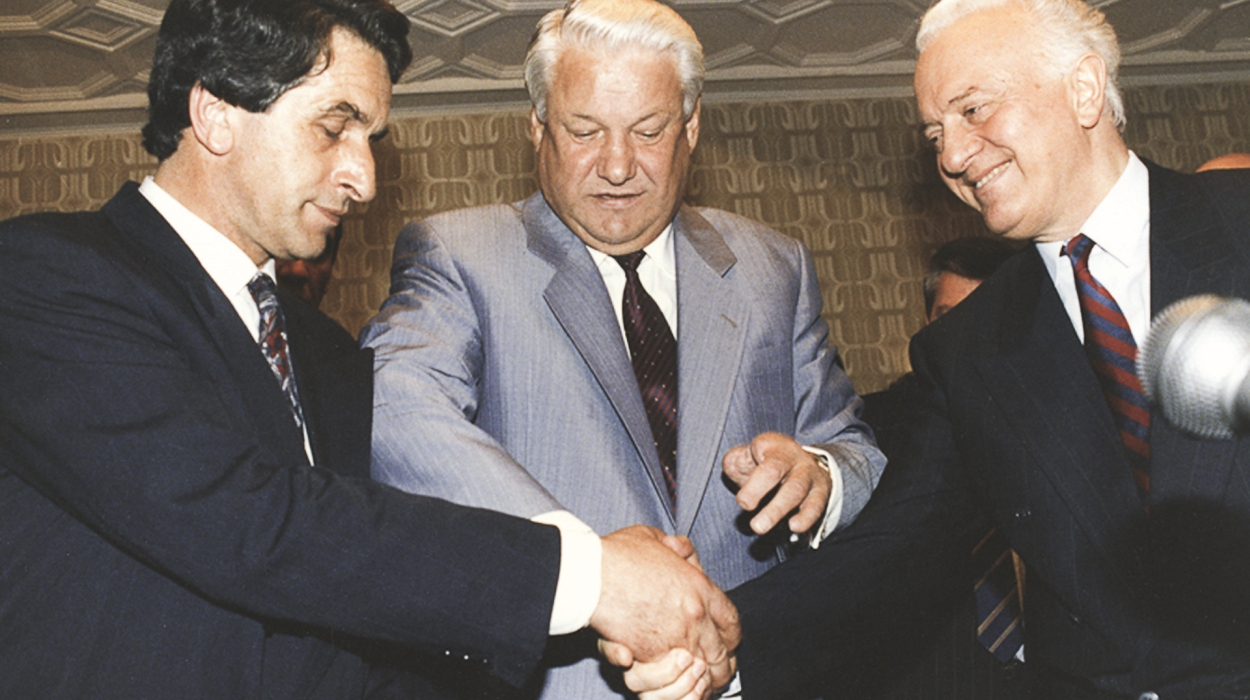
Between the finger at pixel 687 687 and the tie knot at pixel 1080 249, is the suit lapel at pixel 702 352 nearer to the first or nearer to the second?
the finger at pixel 687 687

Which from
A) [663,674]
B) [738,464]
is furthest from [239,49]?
[663,674]

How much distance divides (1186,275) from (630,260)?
36.7 inches

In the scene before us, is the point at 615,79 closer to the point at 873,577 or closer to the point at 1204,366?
the point at 873,577

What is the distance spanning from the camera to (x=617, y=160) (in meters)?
2.01

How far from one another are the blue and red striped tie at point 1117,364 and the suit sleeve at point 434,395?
0.94m

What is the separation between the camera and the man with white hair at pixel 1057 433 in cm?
164

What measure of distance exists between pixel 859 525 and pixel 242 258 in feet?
3.97

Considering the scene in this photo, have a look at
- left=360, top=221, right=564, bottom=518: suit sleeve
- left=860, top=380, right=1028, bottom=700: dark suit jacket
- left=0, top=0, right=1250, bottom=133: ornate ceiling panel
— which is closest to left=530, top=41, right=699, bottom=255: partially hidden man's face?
left=360, top=221, right=564, bottom=518: suit sleeve

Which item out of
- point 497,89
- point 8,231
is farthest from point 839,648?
A: point 497,89

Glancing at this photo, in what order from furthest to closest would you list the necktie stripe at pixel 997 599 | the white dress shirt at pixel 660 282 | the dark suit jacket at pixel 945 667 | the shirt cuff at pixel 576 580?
1. the dark suit jacket at pixel 945 667
2. the necktie stripe at pixel 997 599
3. the white dress shirt at pixel 660 282
4. the shirt cuff at pixel 576 580

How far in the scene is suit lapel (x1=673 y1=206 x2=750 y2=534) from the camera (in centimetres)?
180

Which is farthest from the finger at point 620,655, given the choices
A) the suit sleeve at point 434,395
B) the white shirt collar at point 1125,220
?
the white shirt collar at point 1125,220

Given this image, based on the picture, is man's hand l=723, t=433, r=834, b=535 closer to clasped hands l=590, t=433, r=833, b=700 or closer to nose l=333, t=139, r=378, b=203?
clasped hands l=590, t=433, r=833, b=700

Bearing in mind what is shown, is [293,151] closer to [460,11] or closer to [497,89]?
[460,11]
